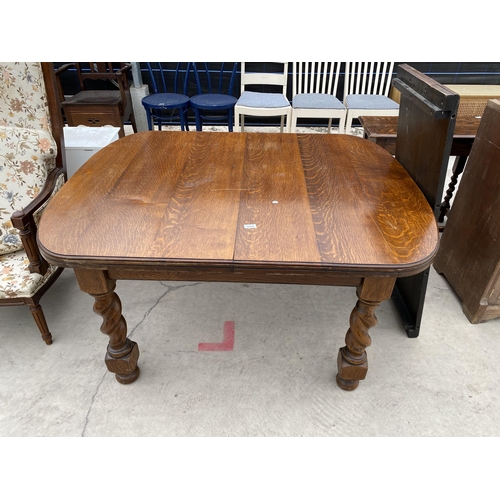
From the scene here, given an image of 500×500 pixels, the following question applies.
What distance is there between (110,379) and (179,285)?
71cm

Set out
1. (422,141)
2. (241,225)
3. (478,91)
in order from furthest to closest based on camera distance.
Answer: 1. (478,91)
2. (422,141)
3. (241,225)

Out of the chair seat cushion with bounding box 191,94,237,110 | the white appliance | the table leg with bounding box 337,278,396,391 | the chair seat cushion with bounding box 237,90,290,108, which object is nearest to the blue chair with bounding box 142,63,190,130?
the chair seat cushion with bounding box 191,94,237,110

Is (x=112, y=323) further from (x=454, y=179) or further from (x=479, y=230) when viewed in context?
(x=454, y=179)

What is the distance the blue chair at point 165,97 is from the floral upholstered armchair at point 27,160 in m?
1.76

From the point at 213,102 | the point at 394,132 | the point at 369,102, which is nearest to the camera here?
the point at 394,132

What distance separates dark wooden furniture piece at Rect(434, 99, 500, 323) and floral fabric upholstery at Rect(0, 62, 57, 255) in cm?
218

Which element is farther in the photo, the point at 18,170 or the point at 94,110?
the point at 94,110

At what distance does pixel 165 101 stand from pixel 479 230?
289 cm

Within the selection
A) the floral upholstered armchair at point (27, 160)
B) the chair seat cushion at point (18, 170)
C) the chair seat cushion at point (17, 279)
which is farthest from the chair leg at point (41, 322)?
the chair seat cushion at point (18, 170)

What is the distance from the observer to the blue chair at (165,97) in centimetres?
351

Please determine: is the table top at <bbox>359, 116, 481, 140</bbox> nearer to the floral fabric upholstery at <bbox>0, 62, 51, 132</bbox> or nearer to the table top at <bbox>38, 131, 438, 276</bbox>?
the table top at <bbox>38, 131, 438, 276</bbox>

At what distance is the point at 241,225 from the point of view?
4.32ft

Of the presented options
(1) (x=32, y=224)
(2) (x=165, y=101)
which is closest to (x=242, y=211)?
(1) (x=32, y=224)

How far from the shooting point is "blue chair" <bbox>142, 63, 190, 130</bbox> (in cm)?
351
